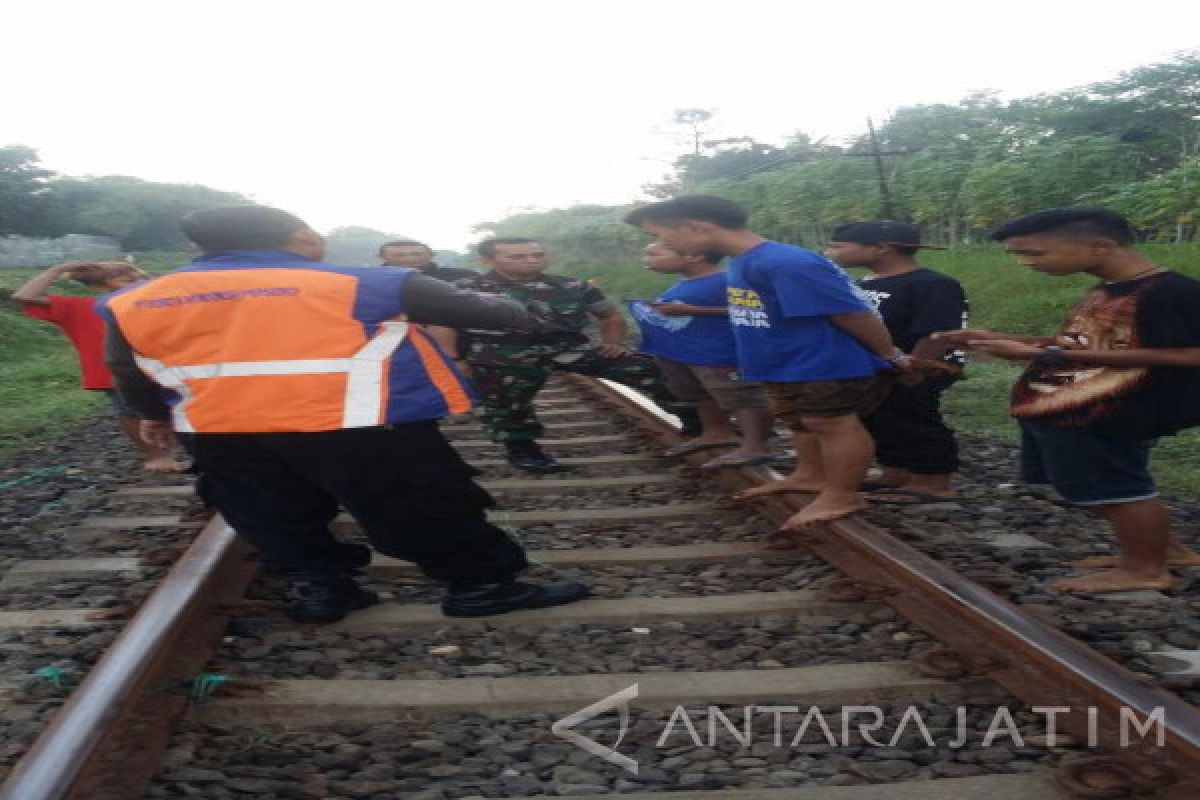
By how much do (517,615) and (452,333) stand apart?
114 inches

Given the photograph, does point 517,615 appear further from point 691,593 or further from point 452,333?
point 452,333

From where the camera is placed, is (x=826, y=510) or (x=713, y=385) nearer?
(x=826, y=510)

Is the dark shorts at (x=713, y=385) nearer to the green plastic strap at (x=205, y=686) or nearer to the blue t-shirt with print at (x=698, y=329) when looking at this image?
the blue t-shirt with print at (x=698, y=329)

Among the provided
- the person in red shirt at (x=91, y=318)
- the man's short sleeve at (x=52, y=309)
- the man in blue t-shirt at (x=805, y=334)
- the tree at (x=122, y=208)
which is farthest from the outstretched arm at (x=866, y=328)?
the tree at (x=122, y=208)

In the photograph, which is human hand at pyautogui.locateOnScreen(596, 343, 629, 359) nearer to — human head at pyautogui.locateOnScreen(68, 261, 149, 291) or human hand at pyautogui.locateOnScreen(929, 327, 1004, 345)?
human head at pyautogui.locateOnScreen(68, 261, 149, 291)

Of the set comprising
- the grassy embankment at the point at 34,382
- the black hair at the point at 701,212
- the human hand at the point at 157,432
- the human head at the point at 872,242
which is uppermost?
the black hair at the point at 701,212

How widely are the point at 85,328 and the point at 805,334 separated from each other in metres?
4.16

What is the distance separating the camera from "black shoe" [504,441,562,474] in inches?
204

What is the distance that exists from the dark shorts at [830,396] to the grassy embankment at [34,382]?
516 cm

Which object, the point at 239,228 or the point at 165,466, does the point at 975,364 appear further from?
the point at 239,228

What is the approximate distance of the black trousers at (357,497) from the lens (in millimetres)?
2832

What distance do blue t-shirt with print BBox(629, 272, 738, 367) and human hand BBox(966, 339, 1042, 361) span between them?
2.01m

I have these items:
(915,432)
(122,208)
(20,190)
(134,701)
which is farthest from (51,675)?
(122,208)

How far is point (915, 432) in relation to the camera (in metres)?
4.41
